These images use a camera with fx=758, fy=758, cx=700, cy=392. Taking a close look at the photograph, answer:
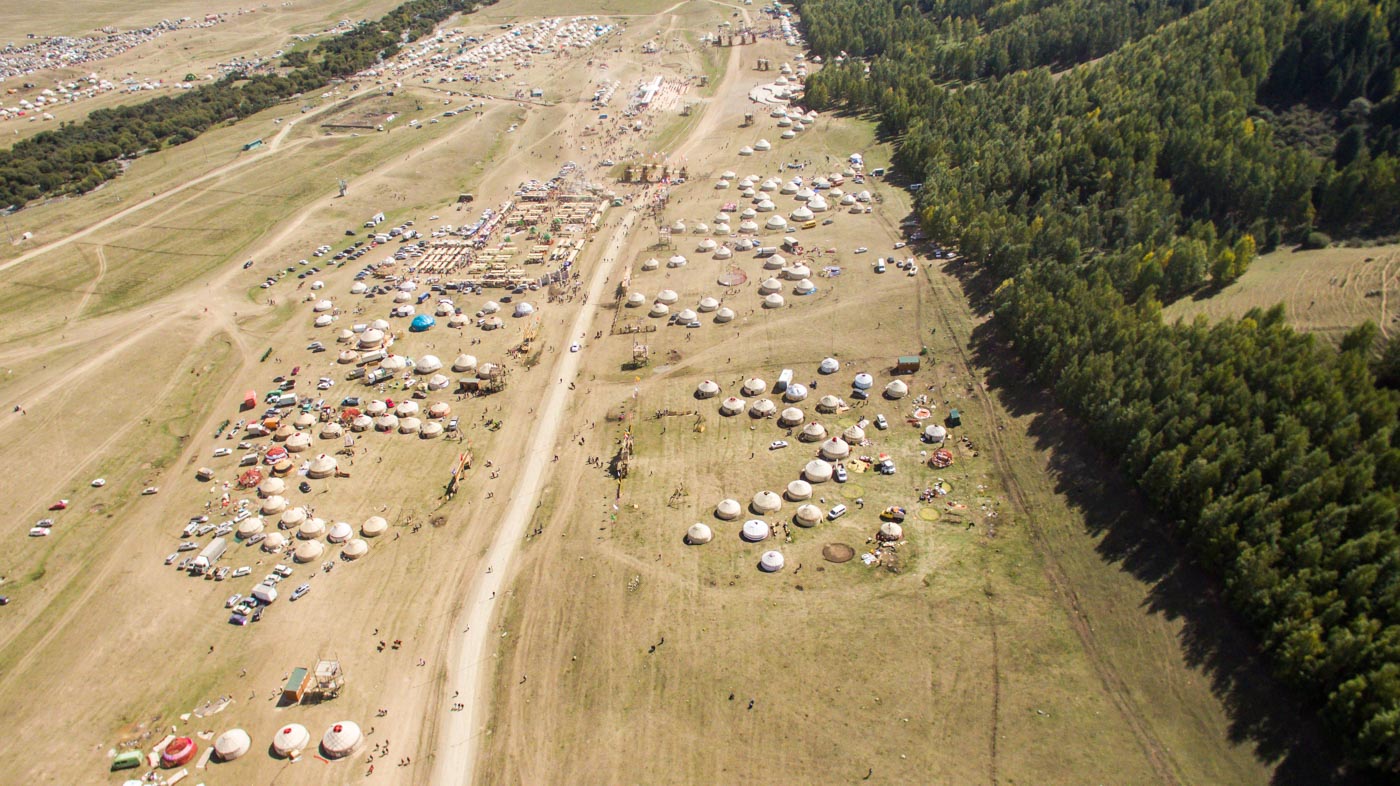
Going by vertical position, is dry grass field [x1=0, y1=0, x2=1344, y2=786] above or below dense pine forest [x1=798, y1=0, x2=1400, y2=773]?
below

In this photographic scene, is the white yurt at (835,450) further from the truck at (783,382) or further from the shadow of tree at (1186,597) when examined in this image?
the shadow of tree at (1186,597)

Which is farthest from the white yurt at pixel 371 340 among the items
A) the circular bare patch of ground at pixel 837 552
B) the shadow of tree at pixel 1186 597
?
the shadow of tree at pixel 1186 597

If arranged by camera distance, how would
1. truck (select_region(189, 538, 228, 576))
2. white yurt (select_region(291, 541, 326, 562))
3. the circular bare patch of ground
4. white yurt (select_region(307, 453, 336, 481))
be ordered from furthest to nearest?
white yurt (select_region(307, 453, 336, 481)) < white yurt (select_region(291, 541, 326, 562)) < truck (select_region(189, 538, 228, 576)) < the circular bare patch of ground

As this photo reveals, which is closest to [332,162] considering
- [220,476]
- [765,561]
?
[220,476]

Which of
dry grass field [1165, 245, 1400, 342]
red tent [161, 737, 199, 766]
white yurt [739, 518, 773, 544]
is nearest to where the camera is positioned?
red tent [161, 737, 199, 766]

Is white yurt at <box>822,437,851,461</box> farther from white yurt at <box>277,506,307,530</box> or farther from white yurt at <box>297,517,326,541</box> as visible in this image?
white yurt at <box>277,506,307,530</box>

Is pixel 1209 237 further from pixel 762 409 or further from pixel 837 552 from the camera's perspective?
pixel 837 552

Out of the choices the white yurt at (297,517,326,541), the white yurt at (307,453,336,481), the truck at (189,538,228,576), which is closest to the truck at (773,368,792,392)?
the white yurt at (307,453,336,481)
